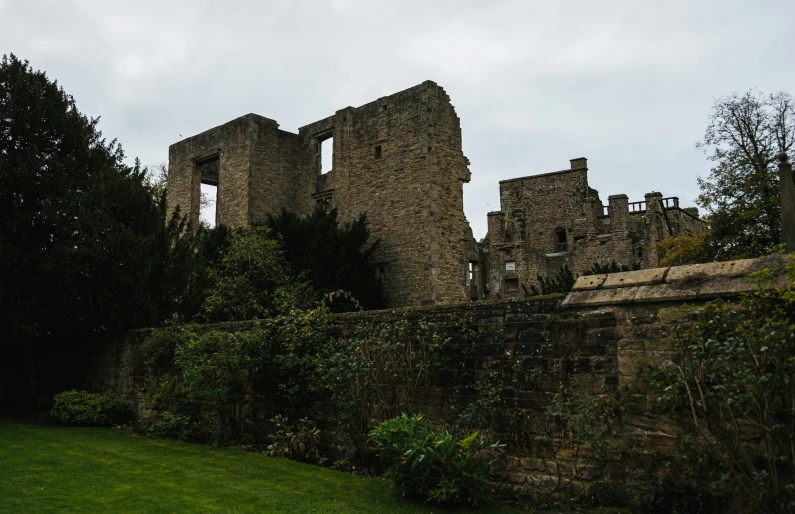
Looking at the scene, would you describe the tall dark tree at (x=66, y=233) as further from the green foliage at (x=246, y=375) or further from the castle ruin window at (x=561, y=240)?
the castle ruin window at (x=561, y=240)

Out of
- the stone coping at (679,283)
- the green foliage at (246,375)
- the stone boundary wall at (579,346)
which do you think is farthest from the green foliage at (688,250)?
the stone coping at (679,283)

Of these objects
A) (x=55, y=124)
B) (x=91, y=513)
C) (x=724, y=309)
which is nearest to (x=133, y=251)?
(x=55, y=124)

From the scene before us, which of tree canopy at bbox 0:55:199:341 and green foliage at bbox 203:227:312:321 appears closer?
tree canopy at bbox 0:55:199:341

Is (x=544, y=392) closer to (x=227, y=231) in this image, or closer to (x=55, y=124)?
(x=55, y=124)

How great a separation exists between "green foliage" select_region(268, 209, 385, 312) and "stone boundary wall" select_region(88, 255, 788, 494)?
11.5 meters

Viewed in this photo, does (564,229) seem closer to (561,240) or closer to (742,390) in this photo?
(561,240)

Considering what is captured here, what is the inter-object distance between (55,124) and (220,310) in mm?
6344

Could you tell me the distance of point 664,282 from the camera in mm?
5707

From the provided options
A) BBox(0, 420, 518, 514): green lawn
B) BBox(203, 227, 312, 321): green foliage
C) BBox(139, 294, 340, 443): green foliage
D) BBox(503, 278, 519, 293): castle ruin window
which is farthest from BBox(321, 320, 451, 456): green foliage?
BBox(503, 278, 519, 293): castle ruin window

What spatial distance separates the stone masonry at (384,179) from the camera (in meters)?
19.9

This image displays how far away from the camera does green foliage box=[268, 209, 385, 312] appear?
19.0 meters

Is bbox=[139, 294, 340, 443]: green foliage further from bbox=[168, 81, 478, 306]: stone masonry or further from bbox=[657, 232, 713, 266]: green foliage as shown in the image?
bbox=[657, 232, 713, 266]: green foliage

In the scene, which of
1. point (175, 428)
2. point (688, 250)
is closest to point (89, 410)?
point (175, 428)

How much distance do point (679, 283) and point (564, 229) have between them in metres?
33.5
